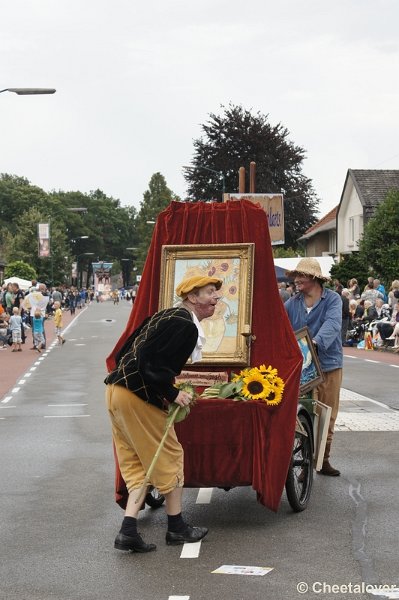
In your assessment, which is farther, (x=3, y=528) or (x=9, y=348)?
(x=9, y=348)

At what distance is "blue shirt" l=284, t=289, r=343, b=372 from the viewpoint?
824 centimetres

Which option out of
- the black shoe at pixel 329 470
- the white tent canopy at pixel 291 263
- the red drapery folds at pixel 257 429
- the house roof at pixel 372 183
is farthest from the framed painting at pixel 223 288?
the house roof at pixel 372 183

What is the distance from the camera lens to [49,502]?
25.4 ft

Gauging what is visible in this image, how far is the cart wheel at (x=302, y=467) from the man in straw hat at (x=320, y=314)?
83cm

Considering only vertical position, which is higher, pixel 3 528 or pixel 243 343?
pixel 243 343

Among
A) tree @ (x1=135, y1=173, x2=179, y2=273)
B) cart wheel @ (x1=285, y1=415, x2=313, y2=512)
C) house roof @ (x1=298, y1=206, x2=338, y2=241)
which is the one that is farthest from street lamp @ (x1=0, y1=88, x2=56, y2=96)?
tree @ (x1=135, y1=173, x2=179, y2=273)

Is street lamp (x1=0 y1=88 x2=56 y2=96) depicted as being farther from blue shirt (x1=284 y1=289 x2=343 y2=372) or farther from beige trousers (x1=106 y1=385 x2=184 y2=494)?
beige trousers (x1=106 y1=385 x2=184 y2=494)

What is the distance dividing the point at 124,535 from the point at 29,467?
352cm

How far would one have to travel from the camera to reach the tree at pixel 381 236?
135 feet

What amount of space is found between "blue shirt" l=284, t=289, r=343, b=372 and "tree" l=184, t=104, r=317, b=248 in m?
50.2

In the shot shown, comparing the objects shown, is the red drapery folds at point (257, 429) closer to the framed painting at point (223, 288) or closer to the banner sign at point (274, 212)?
the framed painting at point (223, 288)

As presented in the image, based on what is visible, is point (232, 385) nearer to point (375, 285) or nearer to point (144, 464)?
point (144, 464)


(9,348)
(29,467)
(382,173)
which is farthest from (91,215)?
(29,467)

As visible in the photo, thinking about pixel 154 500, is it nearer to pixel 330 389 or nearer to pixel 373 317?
pixel 330 389
